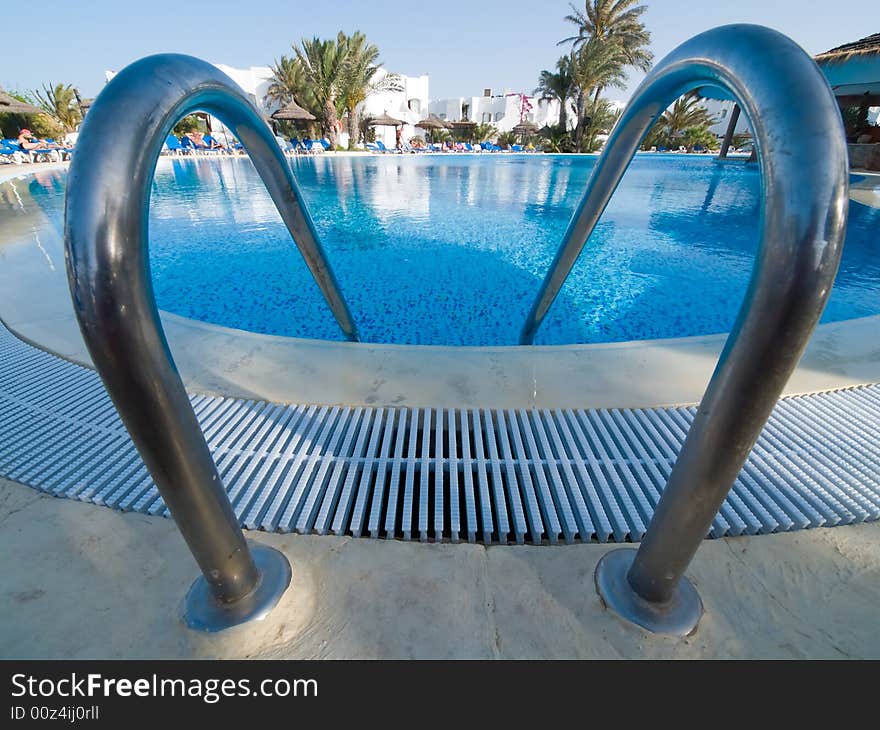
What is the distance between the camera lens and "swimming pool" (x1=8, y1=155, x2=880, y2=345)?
20.1ft

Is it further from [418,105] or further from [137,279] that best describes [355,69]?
[137,279]

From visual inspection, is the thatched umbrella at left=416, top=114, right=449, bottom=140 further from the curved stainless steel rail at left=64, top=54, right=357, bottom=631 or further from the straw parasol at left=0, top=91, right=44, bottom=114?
the curved stainless steel rail at left=64, top=54, right=357, bottom=631

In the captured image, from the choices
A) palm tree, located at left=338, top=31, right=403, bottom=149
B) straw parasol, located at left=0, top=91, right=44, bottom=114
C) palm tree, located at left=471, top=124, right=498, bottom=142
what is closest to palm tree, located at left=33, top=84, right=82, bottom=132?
straw parasol, located at left=0, top=91, right=44, bottom=114

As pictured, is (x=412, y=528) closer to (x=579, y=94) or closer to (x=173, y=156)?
(x=173, y=156)

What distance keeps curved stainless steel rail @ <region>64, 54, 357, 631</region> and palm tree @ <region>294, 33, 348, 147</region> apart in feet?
119

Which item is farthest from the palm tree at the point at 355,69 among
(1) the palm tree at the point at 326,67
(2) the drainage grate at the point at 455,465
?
(2) the drainage grate at the point at 455,465

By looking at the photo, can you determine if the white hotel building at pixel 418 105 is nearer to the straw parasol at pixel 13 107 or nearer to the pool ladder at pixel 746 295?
the straw parasol at pixel 13 107

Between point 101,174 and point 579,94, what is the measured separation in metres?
38.8

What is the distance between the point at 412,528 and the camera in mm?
2135

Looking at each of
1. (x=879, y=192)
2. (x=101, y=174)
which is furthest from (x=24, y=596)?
(x=879, y=192)

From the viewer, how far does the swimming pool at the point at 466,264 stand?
613 cm

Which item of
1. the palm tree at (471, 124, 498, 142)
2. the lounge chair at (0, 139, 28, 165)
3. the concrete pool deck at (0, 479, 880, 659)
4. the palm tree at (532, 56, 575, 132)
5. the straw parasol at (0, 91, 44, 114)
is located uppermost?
the palm tree at (532, 56, 575, 132)

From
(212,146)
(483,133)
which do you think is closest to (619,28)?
(483,133)

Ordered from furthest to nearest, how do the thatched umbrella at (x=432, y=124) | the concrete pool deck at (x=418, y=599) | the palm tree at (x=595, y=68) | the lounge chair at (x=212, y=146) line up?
the thatched umbrella at (x=432, y=124) → the lounge chair at (x=212, y=146) → the palm tree at (x=595, y=68) → the concrete pool deck at (x=418, y=599)
